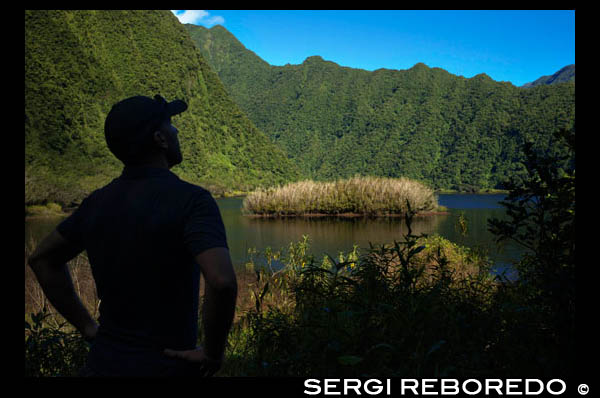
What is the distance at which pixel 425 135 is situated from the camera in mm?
95938

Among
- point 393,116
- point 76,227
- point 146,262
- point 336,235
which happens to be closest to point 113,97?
point 336,235

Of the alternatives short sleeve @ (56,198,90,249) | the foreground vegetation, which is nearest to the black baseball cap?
short sleeve @ (56,198,90,249)

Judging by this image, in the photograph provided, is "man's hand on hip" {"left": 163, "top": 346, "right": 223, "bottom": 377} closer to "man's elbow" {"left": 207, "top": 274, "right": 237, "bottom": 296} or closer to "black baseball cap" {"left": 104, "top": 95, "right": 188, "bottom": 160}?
"man's elbow" {"left": 207, "top": 274, "right": 237, "bottom": 296}

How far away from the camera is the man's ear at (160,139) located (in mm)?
1462

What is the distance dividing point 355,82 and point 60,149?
95038 mm

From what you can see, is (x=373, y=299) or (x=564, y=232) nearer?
(x=564, y=232)

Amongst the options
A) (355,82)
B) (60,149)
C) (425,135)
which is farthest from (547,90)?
(60,149)

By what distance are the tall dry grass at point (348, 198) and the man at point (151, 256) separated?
13.8 metres

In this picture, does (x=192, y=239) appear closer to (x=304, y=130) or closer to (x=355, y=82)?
(x=304, y=130)

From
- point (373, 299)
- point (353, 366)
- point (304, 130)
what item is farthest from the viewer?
point (304, 130)

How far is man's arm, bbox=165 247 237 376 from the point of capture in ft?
4.09

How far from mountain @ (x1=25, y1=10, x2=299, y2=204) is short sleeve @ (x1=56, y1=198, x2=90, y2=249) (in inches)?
1180

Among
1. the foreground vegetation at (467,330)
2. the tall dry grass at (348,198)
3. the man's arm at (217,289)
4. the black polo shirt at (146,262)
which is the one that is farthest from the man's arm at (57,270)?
the tall dry grass at (348,198)

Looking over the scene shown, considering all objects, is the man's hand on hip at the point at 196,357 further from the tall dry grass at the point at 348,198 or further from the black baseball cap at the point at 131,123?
the tall dry grass at the point at 348,198
